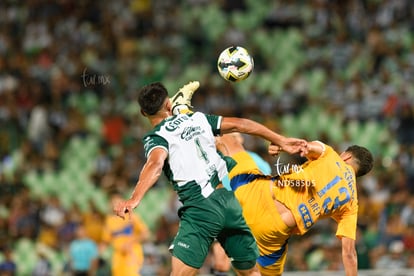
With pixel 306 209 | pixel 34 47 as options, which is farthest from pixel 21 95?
pixel 306 209

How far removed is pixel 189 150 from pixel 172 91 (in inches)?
372

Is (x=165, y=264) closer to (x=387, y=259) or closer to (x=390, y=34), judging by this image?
(x=387, y=259)

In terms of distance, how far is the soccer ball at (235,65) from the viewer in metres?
8.66

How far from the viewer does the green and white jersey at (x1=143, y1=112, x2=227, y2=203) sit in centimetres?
731

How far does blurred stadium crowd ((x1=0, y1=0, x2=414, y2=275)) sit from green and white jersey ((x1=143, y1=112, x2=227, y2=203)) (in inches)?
217

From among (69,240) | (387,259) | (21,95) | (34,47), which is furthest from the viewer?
(34,47)

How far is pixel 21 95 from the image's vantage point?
17.5 metres

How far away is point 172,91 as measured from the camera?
658 inches

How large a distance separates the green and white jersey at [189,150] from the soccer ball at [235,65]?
132 centimetres

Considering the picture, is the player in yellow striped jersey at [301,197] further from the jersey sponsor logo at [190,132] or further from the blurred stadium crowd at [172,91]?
the blurred stadium crowd at [172,91]

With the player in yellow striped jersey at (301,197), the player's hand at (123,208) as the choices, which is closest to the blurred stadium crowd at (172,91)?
the player in yellow striped jersey at (301,197)

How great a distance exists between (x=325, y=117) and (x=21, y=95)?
5.79 m

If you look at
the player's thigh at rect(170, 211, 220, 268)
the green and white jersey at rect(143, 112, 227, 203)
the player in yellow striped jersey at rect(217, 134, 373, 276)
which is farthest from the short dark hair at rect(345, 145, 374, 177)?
the player's thigh at rect(170, 211, 220, 268)

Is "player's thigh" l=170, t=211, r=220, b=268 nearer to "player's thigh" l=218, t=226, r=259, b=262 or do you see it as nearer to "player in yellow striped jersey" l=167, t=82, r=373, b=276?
"player's thigh" l=218, t=226, r=259, b=262
